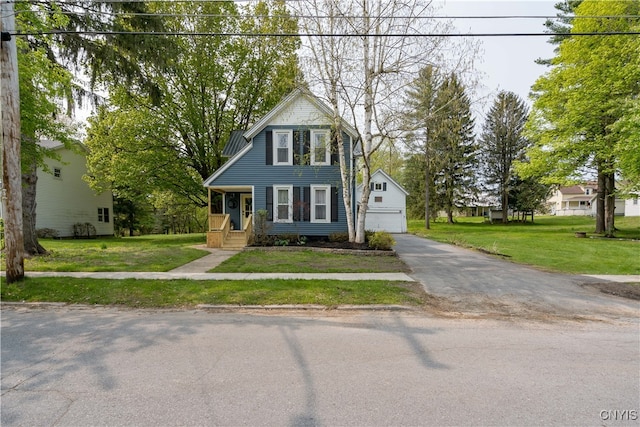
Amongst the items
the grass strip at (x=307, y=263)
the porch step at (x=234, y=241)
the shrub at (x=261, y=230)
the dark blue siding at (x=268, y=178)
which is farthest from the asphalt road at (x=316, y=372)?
the dark blue siding at (x=268, y=178)

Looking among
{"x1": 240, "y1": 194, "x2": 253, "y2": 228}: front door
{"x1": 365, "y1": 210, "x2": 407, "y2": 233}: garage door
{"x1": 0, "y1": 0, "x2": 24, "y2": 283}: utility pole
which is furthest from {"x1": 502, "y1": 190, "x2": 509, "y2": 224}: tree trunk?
{"x1": 0, "y1": 0, "x2": 24, "y2": 283}: utility pole

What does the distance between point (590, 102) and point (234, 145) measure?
23154mm

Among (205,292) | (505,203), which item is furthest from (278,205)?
(505,203)

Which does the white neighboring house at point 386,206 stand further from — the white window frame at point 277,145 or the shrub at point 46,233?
the shrub at point 46,233

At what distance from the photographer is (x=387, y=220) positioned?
2858 centimetres

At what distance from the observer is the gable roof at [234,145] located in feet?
60.6

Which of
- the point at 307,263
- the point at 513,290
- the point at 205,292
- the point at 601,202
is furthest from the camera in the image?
the point at 601,202

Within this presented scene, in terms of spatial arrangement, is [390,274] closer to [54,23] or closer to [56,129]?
[56,129]

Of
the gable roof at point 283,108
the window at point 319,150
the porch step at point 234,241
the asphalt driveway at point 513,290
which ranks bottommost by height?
the asphalt driveway at point 513,290

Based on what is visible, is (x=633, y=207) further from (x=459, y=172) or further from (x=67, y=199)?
(x=67, y=199)

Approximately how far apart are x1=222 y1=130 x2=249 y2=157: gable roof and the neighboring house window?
14.2m

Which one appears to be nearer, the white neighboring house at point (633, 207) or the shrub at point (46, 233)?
the shrub at point (46, 233)

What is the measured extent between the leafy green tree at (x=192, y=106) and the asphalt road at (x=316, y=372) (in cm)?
1634

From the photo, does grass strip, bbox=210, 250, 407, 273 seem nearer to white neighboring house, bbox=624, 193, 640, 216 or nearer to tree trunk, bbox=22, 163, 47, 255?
tree trunk, bbox=22, 163, 47, 255
